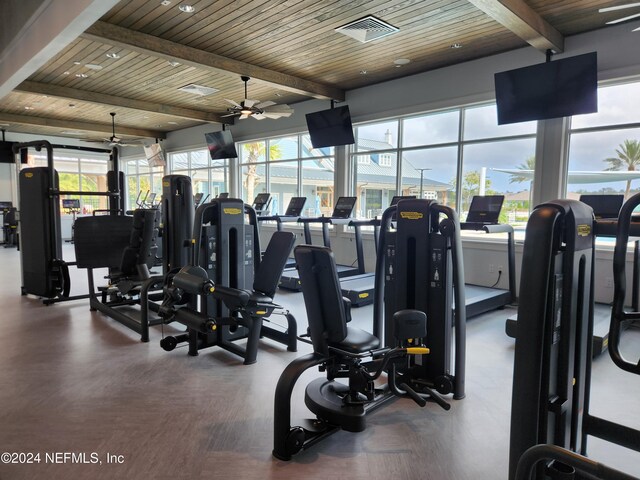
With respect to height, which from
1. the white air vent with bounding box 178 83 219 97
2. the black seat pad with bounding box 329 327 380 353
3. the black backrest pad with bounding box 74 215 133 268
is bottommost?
the black seat pad with bounding box 329 327 380 353

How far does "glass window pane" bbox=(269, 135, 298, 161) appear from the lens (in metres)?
10.3

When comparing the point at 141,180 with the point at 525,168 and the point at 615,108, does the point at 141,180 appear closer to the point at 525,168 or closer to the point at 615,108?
the point at 525,168

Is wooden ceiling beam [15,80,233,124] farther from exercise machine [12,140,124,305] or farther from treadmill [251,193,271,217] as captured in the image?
treadmill [251,193,271,217]

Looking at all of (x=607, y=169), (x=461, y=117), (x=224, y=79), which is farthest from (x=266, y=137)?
(x=607, y=169)

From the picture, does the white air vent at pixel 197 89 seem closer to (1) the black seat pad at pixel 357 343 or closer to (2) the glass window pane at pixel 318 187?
(2) the glass window pane at pixel 318 187

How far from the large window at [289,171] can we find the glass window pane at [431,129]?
1.90 meters

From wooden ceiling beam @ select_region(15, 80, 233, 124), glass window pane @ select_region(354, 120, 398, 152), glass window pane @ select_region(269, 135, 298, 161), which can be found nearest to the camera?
glass window pane @ select_region(354, 120, 398, 152)

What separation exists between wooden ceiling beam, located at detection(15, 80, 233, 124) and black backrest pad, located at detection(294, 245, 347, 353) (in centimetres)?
868

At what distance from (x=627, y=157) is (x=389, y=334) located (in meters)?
4.62

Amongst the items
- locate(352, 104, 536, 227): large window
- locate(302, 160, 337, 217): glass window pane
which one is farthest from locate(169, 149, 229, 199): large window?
locate(352, 104, 536, 227): large window

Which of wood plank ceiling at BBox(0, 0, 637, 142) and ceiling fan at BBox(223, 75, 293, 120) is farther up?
wood plank ceiling at BBox(0, 0, 637, 142)

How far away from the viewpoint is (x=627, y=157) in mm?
5578

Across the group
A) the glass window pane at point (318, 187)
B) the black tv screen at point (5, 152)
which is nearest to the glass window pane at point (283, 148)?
the glass window pane at point (318, 187)

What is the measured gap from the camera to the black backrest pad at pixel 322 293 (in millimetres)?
2381
